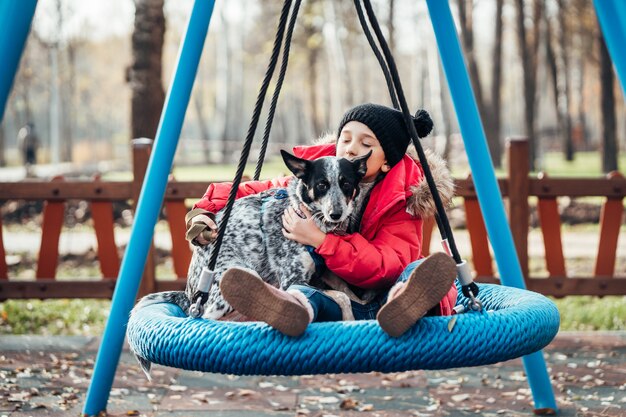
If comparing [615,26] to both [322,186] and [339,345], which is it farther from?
[339,345]

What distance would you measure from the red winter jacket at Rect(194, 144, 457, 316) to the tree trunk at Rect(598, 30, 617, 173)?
1791 centimetres

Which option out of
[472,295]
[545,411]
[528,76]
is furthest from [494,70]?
[472,295]

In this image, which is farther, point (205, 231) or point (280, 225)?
point (280, 225)

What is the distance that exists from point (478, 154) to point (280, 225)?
54.3 inches

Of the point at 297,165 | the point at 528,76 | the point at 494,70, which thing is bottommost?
the point at 297,165

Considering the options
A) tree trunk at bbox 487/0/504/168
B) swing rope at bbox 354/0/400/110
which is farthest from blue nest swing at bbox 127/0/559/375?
tree trunk at bbox 487/0/504/168

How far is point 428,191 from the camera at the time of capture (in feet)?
9.84

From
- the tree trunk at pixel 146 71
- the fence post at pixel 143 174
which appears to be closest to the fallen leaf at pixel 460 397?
the fence post at pixel 143 174

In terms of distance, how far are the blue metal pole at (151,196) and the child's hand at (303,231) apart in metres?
0.99

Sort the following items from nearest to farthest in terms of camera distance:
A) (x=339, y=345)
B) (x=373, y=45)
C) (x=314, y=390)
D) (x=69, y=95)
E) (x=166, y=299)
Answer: (x=339, y=345) < (x=166, y=299) < (x=373, y=45) < (x=314, y=390) < (x=69, y=95)

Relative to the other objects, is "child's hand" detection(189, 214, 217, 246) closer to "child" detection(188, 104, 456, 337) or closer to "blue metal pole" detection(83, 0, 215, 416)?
"child" detection(188, 104, 456, 337)

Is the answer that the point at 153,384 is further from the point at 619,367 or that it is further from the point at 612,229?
the point at 612,229

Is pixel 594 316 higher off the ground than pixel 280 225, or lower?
lower

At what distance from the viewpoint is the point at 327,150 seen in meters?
3.34
